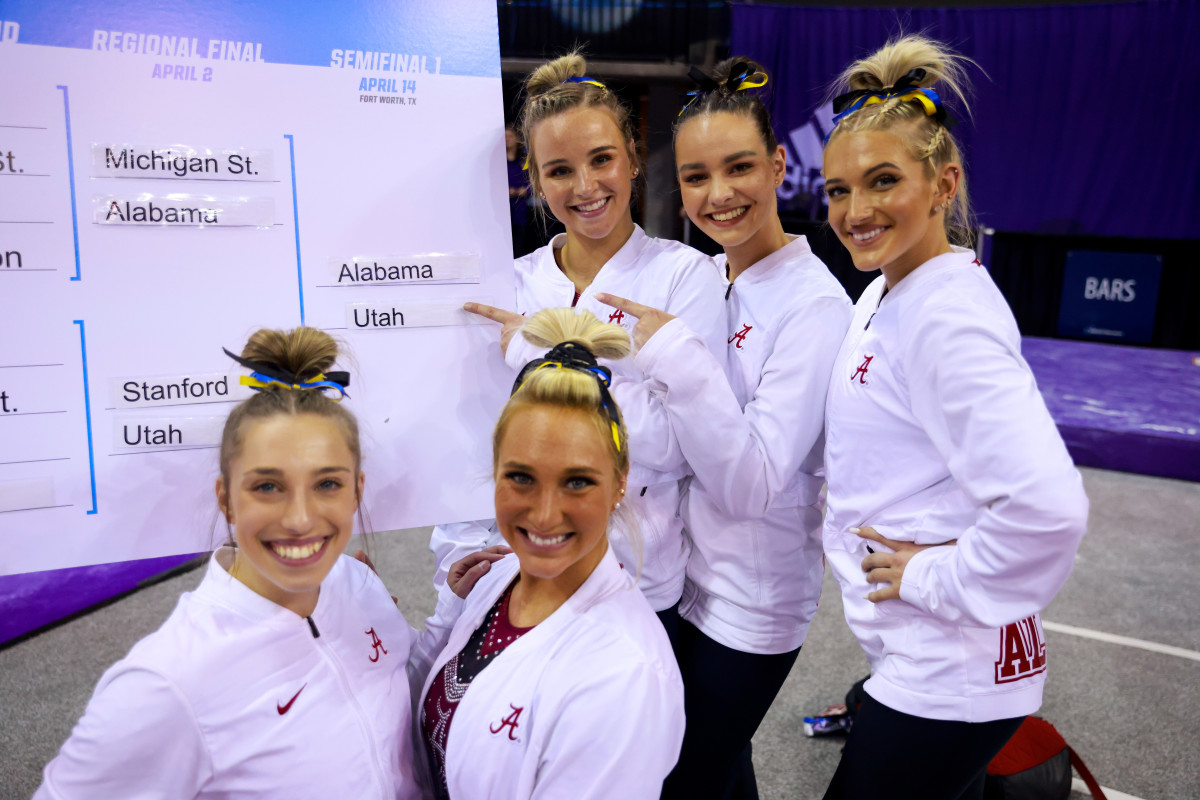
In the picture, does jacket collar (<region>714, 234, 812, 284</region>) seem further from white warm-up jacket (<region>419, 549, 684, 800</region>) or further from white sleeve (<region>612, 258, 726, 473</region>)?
white warm-up jacket (<region>419, 549, 684, 800</region>)

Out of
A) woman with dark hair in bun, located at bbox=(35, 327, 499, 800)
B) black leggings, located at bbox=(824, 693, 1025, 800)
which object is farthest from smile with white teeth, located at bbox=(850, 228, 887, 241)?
woman with dark hair in bun, located at bbox=(35, 327, 499, 800)

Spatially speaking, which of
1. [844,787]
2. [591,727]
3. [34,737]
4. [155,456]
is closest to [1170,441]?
[844,787]

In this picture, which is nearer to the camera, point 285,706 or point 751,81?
point 285,706

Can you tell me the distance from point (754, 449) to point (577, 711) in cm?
56

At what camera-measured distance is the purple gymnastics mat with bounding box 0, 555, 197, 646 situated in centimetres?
324

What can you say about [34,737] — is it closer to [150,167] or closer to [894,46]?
[150,167]

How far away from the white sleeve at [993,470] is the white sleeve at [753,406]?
0.28 metres

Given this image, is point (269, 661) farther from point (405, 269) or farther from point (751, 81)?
point (751, 81)

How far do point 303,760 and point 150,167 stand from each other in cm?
97

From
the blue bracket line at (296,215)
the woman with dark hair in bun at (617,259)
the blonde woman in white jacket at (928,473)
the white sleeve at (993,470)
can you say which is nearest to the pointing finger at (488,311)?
the woman with dark hair in bun at (617,259)

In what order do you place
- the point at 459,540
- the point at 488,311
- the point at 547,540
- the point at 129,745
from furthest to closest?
1. the point at 459,540
2. the point at 488,311
3. the point at 547,540
4. the point at 129,745

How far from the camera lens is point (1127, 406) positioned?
5281 millimetres

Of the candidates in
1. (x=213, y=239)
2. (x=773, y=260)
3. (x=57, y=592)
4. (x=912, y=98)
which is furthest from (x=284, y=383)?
(x=57, y=592)

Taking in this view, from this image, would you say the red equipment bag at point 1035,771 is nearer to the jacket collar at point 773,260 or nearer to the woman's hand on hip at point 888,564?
the woman's hand on hip at point 888,564
